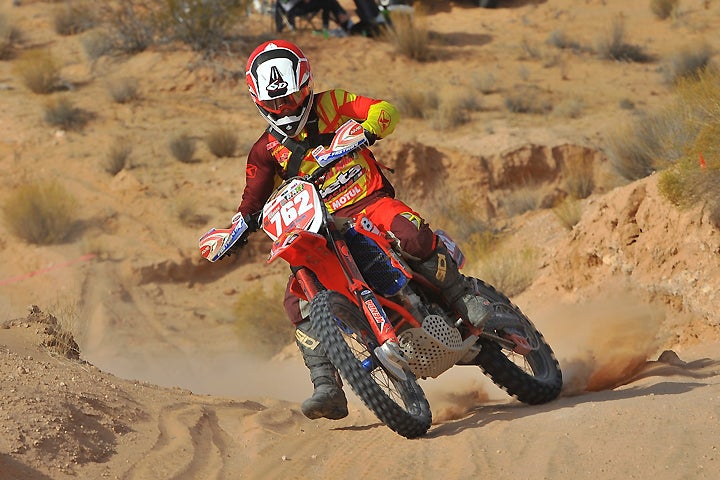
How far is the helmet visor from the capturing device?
6184mm

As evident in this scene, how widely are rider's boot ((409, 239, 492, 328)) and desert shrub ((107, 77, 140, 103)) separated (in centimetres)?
1397

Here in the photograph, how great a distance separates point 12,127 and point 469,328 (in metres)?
13.6

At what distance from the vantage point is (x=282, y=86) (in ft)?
20.2

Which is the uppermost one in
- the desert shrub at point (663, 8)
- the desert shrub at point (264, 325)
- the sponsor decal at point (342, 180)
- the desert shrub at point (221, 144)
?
the sponsor decal at point (342, 180)

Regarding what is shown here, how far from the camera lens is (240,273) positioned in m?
15.6

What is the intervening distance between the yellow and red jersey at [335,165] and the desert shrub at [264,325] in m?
6.67

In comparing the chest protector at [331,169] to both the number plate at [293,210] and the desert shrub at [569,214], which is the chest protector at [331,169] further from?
Result: the desert shrub at [569,214]

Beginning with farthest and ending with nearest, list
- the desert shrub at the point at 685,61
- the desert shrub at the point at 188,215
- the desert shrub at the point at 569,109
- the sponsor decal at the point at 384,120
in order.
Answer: the desert shrub at the point at 685,61 < the desert shrub at the point at 569,109 < the desert shrub at the point at 188,215 < the sponsor decal at the point at 384,120

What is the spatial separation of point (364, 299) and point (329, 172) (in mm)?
908

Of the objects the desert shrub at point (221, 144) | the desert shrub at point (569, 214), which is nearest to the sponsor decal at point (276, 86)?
the desert shrub at point (569, 214)

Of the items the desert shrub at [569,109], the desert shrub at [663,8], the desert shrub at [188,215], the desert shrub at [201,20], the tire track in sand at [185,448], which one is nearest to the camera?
the tire track in sand at [185,448]

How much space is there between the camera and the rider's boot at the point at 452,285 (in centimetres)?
625

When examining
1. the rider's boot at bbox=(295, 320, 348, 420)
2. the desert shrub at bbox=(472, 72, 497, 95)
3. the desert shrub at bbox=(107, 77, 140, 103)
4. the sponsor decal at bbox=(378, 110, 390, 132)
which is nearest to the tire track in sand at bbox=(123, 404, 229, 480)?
the rider's boot at bbox=(295, 320, 348, 420)

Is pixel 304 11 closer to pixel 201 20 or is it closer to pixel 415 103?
pixel 201 20
